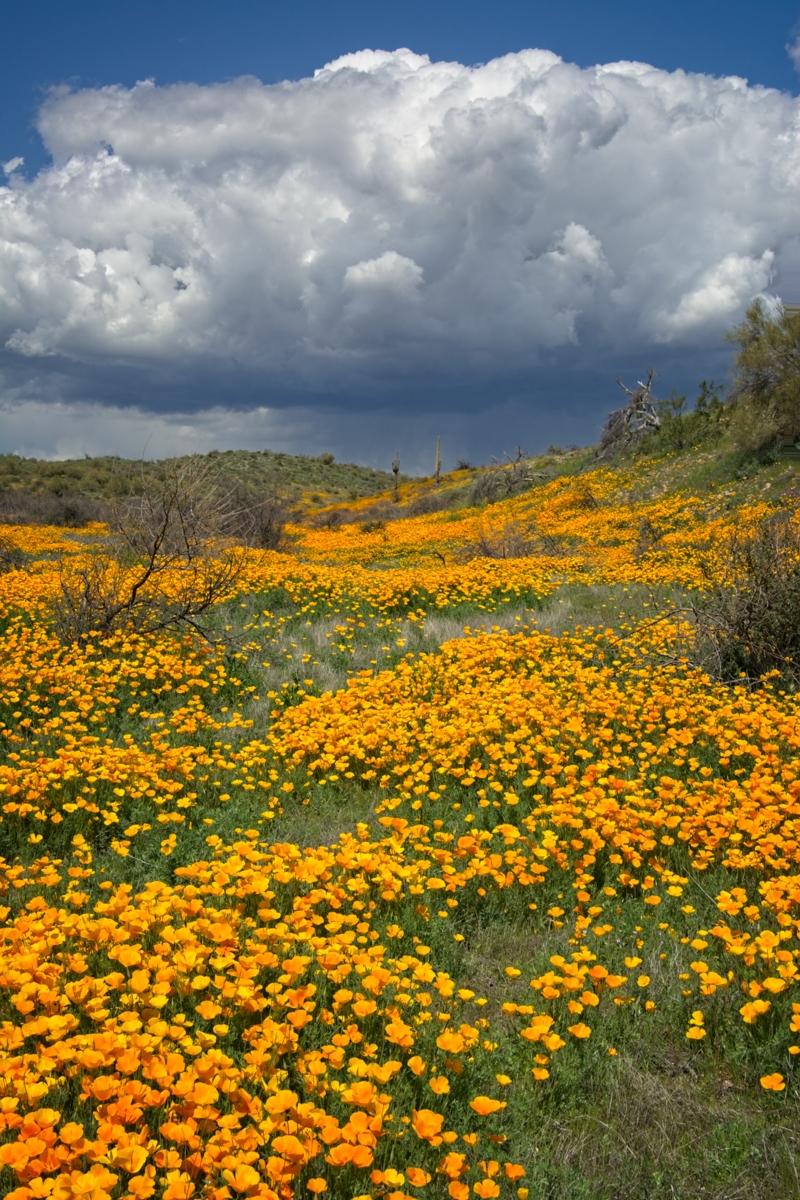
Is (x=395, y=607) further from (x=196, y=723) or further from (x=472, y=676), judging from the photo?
(x=196, y=723)

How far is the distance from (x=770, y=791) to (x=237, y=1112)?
153 inches

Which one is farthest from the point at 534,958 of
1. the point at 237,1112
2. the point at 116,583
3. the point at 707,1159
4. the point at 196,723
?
the point at 116,583

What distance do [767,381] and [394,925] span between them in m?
22.5

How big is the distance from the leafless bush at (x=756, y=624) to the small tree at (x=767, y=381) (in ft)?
46.8

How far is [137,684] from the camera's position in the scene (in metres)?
7.68

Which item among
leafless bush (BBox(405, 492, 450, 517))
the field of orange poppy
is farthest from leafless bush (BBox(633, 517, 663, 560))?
leafless bush (BBox(405, 492, 450, 517))

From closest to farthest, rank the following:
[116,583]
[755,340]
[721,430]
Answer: [116,583] < [755,340] < [721,430]

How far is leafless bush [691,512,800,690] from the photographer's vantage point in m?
7.89

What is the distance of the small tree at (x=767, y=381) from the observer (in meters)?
20.8

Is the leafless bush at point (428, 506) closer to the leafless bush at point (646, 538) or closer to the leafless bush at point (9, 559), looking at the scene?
the leafless bush at point (646, 538)

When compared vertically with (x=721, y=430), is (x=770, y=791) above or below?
below

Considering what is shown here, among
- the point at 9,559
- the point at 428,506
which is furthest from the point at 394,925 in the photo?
the point at 428,506

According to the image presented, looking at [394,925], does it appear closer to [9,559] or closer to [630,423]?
[9,559]

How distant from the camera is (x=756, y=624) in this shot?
799 centimetres
